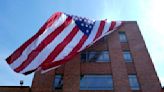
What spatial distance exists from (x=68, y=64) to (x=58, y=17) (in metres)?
5.37

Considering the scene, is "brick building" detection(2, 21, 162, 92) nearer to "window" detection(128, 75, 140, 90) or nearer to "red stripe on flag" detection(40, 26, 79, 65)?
"window" detection(128, 75, 140, 90)

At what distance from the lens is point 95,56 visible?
19.2 meters

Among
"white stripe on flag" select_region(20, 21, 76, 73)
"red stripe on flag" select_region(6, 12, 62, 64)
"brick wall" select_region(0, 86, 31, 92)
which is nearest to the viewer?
"white stripe on flag" select_region(20, 21, 76, 73)

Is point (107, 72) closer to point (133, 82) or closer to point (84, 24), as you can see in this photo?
point (133, 82)

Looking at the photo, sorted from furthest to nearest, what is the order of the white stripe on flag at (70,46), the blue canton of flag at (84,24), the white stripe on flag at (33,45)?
the blue canton of flag at (84,24), the white stripe on flag at (70,46), the white stripe on flag at (33,45)

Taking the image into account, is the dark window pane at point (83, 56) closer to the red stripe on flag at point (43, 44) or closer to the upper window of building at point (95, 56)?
the upper window of building at point (95, 56)

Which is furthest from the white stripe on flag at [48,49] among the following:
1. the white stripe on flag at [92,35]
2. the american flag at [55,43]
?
the white stripe on flag at [92,35]

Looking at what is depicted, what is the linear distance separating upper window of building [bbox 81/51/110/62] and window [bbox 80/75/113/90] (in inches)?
71.2

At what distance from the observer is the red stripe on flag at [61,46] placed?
1206 cm

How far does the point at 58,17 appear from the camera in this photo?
47.3ft

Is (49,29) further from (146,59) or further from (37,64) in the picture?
(146,59)

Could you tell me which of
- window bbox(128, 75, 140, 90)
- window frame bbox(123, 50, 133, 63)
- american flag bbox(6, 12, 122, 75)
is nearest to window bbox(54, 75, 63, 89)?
american flag bbox(6, 12, 122, 75)

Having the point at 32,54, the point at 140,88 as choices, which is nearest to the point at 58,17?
the point at 32,54

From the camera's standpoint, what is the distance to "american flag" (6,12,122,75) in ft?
38.5
